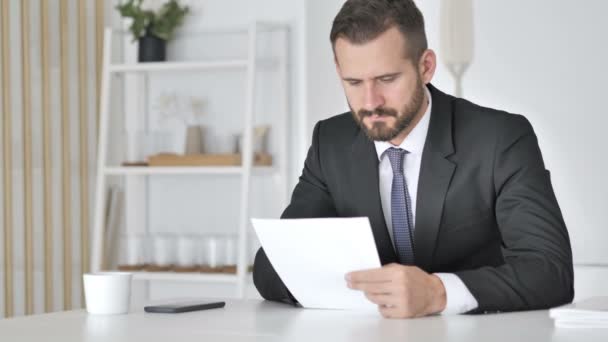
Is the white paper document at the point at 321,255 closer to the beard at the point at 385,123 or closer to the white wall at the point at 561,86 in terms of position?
the beard at the point at 385,123

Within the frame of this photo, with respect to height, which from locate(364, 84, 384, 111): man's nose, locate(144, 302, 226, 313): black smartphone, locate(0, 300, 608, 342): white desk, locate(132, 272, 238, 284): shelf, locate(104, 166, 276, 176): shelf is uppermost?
locate(364, 84, 384, 111): man's nose

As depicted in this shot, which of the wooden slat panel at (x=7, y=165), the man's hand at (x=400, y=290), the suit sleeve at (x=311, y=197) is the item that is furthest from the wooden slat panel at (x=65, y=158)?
the man's hand at (x=400, y=290)

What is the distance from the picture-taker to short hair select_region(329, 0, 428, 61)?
2006mm

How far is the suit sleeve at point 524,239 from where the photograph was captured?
171 centimetres

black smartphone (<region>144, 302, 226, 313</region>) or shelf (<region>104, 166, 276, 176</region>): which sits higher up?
shelf (<region>104, 166, 276, 176</region>)

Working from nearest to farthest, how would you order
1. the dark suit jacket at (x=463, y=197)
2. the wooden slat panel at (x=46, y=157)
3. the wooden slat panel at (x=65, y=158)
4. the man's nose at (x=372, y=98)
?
the dark suit jacket at (x=463, y=197) < the man's nose at (x=372, y=98) < the wooden slat panel at (x=46, y=157) < the wooden slat panel at (x=65, y=158)

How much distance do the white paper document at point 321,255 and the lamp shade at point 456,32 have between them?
215cm

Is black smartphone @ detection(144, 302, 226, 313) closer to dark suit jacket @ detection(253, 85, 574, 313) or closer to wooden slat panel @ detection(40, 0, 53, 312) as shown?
dark suit jacket @ detection(253, 85, 574, 313)

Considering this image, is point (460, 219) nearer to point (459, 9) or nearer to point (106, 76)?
point (459, 9)

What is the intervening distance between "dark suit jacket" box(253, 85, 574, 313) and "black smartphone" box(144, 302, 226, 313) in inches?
5.8

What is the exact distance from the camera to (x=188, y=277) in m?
3.88

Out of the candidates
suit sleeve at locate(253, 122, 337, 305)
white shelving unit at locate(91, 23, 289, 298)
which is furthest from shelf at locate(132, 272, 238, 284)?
suit sleeve at locate(253, 122, 337, 305)

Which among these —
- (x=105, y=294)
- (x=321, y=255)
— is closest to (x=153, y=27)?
(x=105, y=294)

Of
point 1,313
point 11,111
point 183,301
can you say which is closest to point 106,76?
point 11,111
